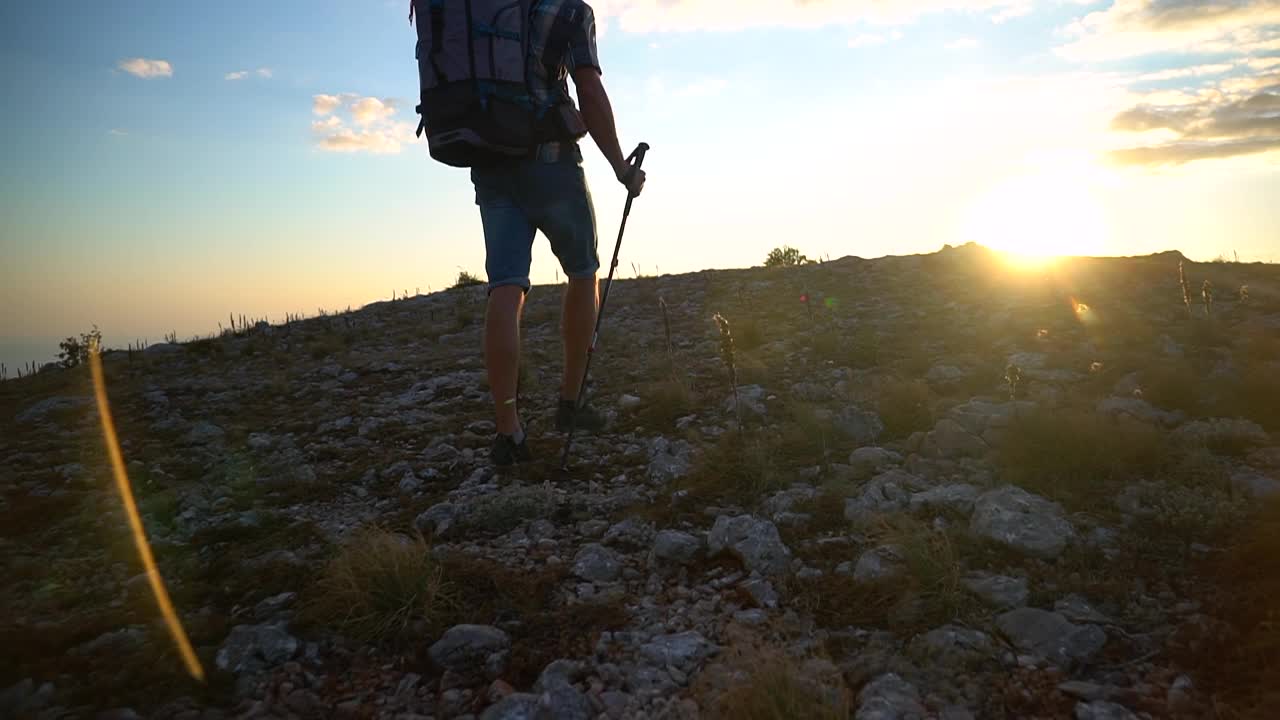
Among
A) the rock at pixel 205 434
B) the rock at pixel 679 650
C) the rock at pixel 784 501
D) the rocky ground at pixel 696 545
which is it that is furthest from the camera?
the rock at pixel 205 434

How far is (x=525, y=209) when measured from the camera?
4.01 meters

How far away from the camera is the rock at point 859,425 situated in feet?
13.5

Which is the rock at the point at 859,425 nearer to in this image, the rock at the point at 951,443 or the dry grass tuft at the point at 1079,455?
the rock at the point at 951,443

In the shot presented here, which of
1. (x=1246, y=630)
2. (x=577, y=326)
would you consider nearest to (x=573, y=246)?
(x=577, y=326)

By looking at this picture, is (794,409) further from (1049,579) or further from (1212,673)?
(1212,673)

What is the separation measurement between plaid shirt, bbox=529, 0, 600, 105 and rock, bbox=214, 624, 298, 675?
280 centimetres

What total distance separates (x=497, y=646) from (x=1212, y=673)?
2079 mm

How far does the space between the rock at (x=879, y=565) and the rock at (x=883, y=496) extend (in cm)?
28

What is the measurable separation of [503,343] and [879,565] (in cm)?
231

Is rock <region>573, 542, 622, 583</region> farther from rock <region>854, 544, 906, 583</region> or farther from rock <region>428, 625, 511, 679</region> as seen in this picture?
rock <region>854, 544, 906, 583</region>

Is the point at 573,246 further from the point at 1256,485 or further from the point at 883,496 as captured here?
the point at 1256,485

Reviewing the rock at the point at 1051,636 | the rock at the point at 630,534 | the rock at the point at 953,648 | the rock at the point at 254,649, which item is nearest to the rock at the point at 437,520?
the rock at the point at 630,534

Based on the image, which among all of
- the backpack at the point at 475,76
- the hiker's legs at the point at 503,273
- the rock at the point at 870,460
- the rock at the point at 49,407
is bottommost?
the rock at the point at 870,460

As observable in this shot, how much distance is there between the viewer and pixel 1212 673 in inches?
76.2
